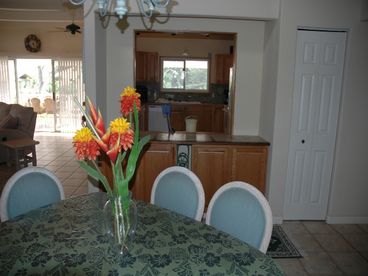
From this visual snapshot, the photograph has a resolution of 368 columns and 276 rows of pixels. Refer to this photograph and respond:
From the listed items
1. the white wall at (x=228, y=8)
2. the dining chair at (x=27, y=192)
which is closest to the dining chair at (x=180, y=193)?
the dining chair at (x=27, y=192)

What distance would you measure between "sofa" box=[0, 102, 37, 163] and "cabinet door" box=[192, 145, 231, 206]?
3.72 m

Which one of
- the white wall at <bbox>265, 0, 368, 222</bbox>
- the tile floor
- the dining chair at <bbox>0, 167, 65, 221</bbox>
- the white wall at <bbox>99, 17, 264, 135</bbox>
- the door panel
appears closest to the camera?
the dining chair at <bbox>0, 167, 65, 221</bbox>

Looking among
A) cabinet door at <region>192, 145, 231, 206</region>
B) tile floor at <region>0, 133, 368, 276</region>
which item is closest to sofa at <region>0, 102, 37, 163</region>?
tile floor at <region>0, 133, 368, 276</region>

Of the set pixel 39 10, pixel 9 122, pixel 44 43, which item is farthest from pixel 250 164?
pixel 44 43

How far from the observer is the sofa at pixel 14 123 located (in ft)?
17.3

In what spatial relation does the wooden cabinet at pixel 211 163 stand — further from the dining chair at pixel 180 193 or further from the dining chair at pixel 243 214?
the dining chair at pixel 243 214

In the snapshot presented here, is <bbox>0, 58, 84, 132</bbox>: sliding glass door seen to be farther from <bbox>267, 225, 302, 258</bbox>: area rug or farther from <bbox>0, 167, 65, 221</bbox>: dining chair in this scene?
<bbox>267, 225, 302, 258</bbox>: area rug

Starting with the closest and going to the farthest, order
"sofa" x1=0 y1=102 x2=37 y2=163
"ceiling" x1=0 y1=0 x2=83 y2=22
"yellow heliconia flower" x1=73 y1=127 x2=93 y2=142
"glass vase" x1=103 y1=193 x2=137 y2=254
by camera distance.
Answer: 1. "yellow heliconia flower" x1=73 y1=127 x2=93 y2=142
2. "glass vase" x1=103 y1=193 x2=137 y2=254
3. "ceiling" x1=0 y1=0 x2=83 y2=22
4. "sofa" x1=0 y1=102 x2=37 y2=163

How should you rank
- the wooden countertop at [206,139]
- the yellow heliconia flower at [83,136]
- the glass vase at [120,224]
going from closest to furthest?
the yellow heliconia flower at [83,136]
the glass vase at [120,224]
the wooden countertop at [206,139]

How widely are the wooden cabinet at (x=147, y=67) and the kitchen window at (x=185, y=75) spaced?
0.26 m

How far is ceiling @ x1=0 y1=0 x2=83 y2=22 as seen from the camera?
17.0ft

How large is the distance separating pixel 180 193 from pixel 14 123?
4.71 m

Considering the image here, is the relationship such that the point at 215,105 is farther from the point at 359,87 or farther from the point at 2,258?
the point at 2,258

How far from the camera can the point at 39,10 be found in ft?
18.8
